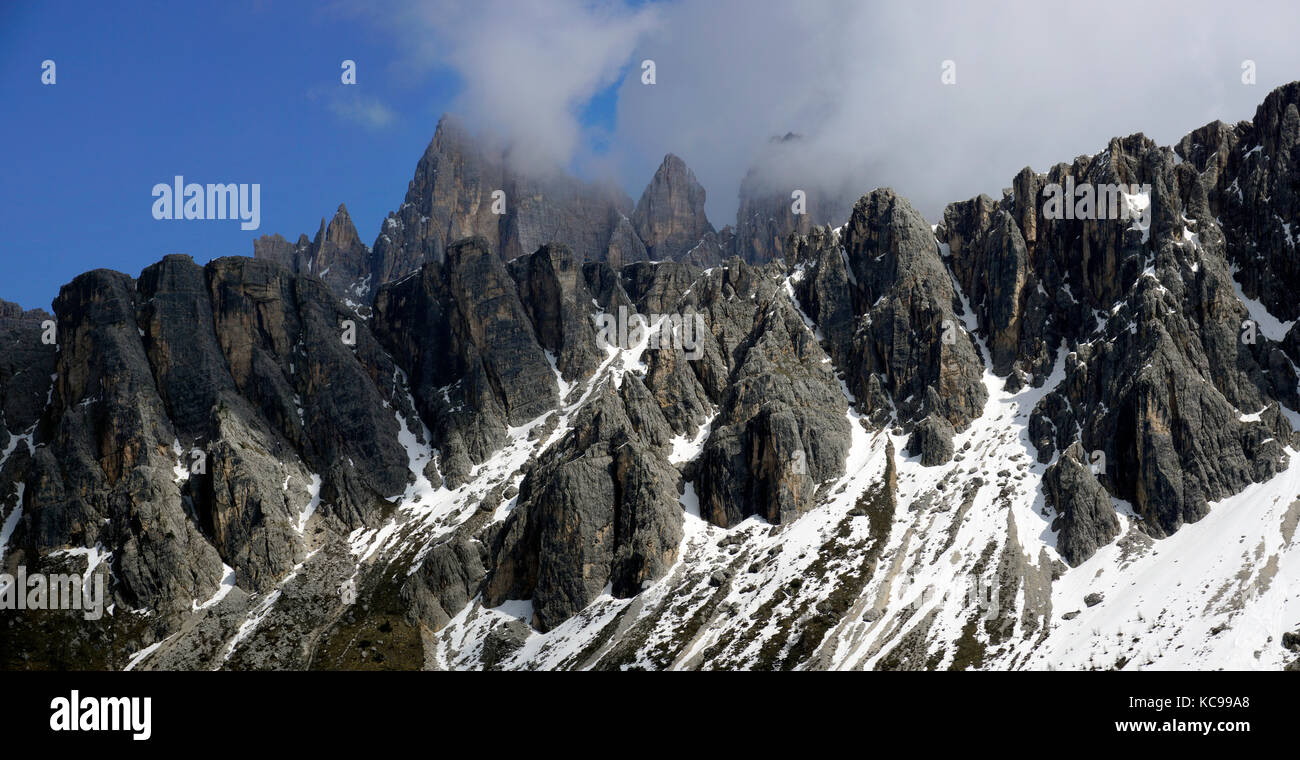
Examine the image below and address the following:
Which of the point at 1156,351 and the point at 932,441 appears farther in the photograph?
the point at 932,441

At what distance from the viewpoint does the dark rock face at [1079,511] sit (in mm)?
145500

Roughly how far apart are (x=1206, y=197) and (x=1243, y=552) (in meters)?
85.3

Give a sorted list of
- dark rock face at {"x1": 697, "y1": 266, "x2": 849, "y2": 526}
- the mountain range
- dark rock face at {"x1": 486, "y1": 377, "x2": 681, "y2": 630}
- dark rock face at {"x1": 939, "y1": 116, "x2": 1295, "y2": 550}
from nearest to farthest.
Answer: the mountain range < dark rock face at {"x1": 939, "y1": 116, "x2": 1295, "y2": 550} < dark rock face at {"x1": 486, "y1": 377, "x2": 681, "y2": 630} < dark rock face at {"x1": 697, "y1": 266, "x2": 849, "y2": 526}

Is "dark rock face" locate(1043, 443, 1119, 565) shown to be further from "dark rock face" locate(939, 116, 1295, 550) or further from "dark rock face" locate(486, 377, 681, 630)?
"dark rock face" locate(486, 377, 681, 630)

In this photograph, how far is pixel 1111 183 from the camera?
18862 cm

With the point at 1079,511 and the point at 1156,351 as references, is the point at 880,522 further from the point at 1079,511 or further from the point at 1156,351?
the point at 1156,351

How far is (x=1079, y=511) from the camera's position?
148250mm

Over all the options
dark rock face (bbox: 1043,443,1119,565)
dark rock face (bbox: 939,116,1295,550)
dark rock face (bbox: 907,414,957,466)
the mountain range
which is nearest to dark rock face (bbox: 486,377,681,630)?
the mountain range

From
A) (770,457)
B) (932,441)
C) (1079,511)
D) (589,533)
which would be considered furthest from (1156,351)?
(589,533)

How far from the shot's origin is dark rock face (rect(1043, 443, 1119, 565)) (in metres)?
146

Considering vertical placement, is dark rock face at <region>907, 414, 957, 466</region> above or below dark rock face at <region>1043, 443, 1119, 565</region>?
above
